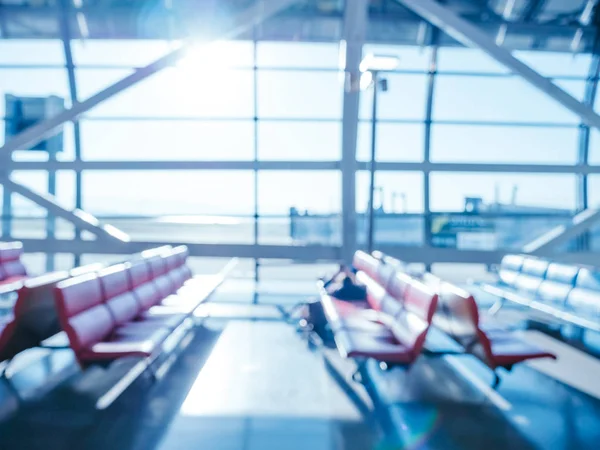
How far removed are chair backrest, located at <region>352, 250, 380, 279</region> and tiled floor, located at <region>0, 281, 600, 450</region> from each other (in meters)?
0.92

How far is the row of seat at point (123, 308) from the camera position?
239 cm

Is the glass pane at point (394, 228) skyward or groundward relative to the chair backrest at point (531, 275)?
skyward

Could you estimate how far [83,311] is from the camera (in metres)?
2.54

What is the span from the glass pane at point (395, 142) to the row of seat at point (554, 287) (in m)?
2.11

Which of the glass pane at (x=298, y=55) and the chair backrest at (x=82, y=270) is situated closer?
the chair backrest at (x=82, y=270)

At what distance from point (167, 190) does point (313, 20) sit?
3.43m

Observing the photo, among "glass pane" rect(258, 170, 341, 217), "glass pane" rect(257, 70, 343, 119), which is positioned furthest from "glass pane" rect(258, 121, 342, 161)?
"glass pane" rect(258, 170, 341, 217)

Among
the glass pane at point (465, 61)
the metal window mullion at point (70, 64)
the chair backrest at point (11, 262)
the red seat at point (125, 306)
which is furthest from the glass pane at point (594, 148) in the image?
the chair backrest at point (11, 262)

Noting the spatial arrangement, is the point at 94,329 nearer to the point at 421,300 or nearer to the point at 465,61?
the point at 421,300

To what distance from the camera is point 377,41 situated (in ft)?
21.2

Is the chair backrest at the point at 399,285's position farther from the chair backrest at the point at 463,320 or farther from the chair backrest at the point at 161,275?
the chair backrest at the point at 161,275

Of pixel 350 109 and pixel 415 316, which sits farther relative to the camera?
pixel 350 109

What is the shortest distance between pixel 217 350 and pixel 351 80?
12.9ft

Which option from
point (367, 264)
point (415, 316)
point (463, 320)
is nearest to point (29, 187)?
point (367, 264)
